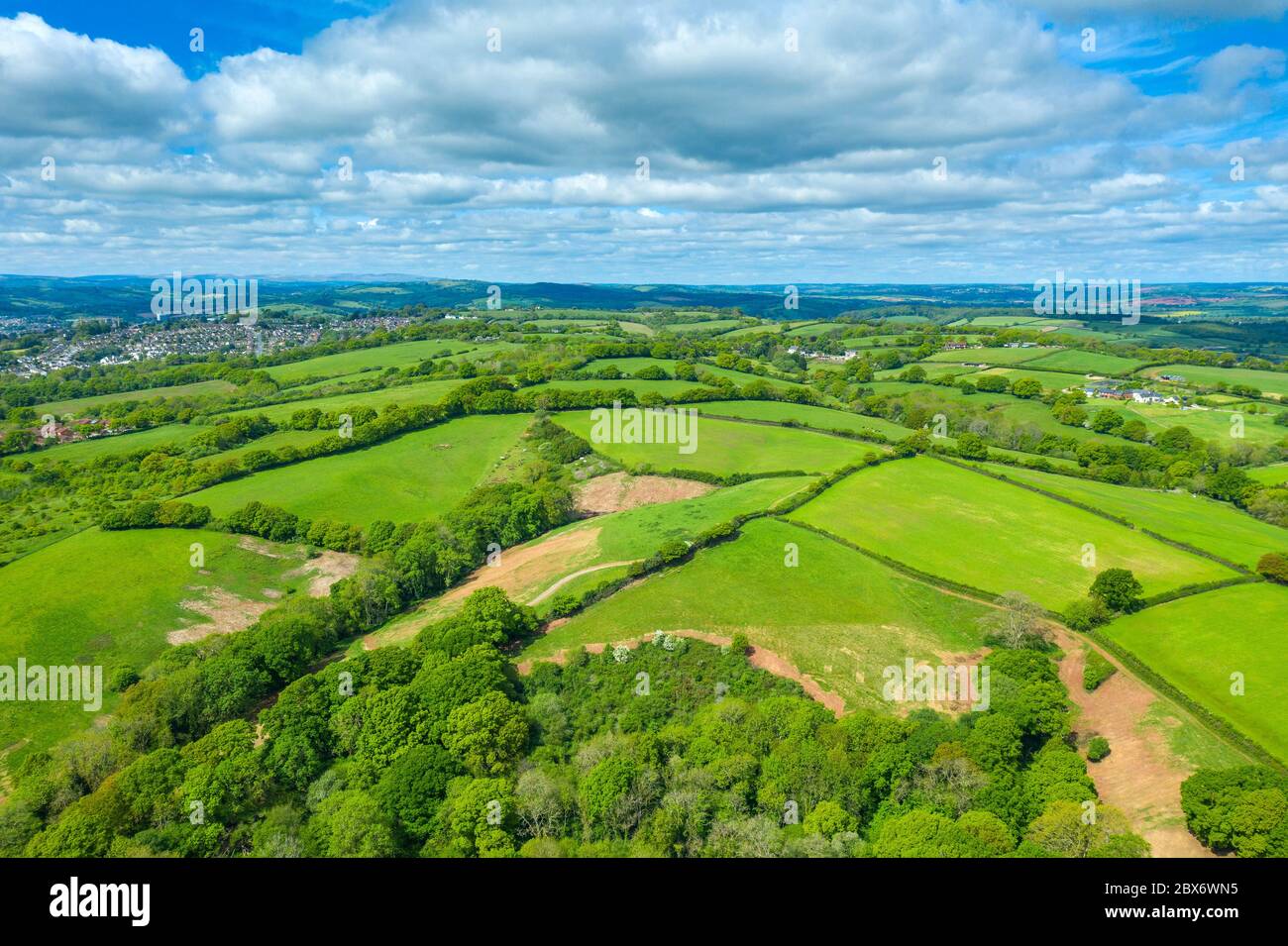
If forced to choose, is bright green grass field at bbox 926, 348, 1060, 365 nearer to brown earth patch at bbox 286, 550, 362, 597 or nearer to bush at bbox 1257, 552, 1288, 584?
bush at bbox 1257, 552, 1288, 584

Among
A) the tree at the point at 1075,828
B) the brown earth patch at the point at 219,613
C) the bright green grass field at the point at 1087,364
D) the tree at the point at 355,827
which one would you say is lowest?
the tree at the point at 355,827

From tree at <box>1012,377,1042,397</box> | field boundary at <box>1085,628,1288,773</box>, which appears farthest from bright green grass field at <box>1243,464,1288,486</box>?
field boundary at <box>1085,628,1288,773</box>

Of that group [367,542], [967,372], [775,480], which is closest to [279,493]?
[367,542]

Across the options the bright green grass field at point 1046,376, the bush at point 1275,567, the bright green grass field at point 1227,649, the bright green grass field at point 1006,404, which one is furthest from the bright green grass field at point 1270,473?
the bright green grass field at point 1227,649

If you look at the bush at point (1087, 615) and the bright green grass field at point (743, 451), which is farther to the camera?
the bright green grass field at point (743, 451)

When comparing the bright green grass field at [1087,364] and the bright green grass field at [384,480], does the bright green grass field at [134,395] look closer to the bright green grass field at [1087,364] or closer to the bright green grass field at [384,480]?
the bright green grass field at [384,480]

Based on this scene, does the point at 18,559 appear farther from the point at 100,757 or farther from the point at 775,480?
the point at 775,480
